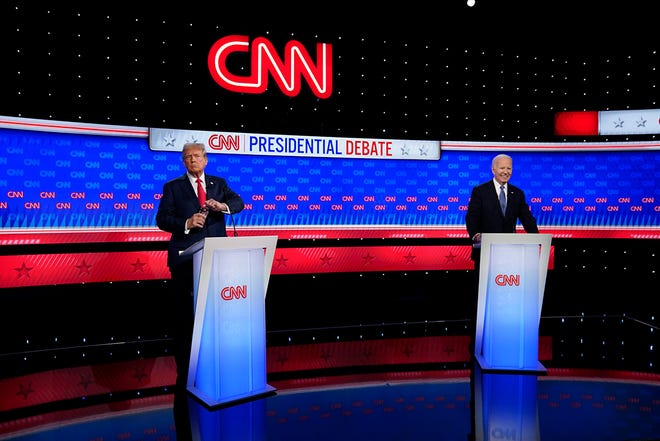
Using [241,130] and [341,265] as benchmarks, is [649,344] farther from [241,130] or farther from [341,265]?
[241,130]

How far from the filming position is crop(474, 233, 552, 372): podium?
377 cm

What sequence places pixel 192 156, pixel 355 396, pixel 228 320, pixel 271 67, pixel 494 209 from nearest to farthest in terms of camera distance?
pixel 228 320
pixel 355 396
pixel 192 156
pixel 494 209
pixel 271 67

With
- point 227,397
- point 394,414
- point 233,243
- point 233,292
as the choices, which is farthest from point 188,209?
point 394,414

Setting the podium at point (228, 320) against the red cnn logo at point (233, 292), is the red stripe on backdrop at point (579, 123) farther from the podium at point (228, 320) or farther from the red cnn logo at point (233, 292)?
the red cnn logo at point (233, 292)

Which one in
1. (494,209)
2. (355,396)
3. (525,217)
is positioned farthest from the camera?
(525,217)

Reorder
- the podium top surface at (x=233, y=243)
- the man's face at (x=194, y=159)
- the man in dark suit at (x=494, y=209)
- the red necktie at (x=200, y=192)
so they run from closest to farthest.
→ the podium top surface at (x=233, y=243)
the man's face at (x=194, y=159)
the red necktie at (x=200, y=192)
the man in dark suit at (x=494, y=209)

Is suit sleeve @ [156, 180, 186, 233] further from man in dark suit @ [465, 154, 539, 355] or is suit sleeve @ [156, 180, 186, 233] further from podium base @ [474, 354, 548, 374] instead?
podium base @ [474, 354, 548, 374]

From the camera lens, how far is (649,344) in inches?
199

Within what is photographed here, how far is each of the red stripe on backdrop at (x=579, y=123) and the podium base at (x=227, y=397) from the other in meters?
5.40

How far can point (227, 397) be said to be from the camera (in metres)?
3.18

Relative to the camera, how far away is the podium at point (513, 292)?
3.77 meters

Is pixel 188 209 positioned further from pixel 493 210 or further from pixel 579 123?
pixel 579 123

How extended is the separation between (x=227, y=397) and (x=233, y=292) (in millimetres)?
609

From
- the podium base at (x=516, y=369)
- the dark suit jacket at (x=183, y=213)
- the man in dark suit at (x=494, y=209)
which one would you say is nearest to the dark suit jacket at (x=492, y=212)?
the man in dark suit at (x=494, y=209)
